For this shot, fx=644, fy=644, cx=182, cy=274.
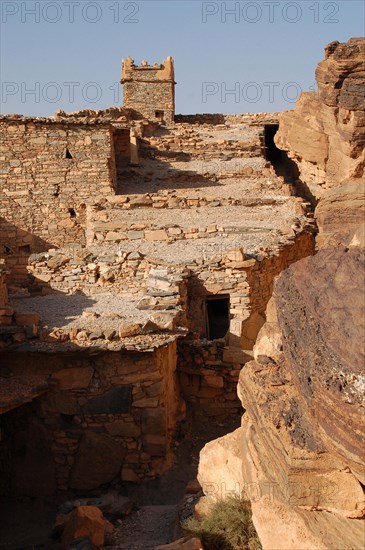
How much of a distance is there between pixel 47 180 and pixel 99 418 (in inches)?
342

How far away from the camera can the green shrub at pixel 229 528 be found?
5.92 m

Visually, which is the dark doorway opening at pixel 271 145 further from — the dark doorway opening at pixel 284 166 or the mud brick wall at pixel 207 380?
the mud brick wall at pixel 207 380

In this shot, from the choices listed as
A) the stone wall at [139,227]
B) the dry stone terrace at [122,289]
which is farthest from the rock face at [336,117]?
the stone wall at [139,227]

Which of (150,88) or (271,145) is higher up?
(150,88)

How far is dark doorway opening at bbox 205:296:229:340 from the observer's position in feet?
40.5

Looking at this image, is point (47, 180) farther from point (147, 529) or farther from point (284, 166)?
point (147, 529)

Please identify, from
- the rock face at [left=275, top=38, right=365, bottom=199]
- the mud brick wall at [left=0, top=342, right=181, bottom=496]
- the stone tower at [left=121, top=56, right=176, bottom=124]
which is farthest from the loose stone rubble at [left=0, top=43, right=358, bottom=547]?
the stone tower at [left=121, top=56, right=176, bottom=124]

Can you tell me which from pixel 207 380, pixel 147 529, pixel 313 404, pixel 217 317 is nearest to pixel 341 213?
pixel 313 404

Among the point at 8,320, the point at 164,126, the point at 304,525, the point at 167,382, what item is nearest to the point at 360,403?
the point at 304,525

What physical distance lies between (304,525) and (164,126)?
65.5 ft

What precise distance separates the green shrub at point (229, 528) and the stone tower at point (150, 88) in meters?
21.5

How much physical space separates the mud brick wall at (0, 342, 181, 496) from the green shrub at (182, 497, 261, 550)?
2.57m

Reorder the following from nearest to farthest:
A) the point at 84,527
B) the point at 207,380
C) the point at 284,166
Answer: the point at 84,527, the point at 207,380, the point at 284,166

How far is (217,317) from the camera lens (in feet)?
41.4
